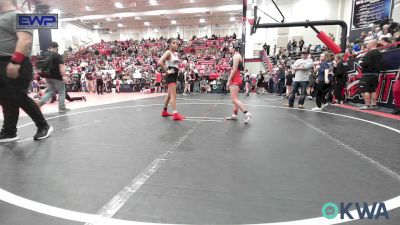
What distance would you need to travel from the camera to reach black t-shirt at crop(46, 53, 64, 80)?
19.8 feet

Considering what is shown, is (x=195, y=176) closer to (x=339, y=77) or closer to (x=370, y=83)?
(x=370, y=83)

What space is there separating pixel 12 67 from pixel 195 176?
2.35 metres

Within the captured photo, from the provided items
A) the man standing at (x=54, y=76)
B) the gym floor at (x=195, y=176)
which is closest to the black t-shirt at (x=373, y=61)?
the gym floor at (x=195, y=176)

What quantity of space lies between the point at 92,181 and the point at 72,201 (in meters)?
0.34

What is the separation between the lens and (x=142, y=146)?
307 centimetres

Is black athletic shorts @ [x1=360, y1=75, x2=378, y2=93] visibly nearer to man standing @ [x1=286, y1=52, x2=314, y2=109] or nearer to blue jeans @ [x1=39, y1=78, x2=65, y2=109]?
man standing @ [x1=286, y1=52, x2=314, y2=109]

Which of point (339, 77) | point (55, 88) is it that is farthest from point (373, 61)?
point (55, 88)

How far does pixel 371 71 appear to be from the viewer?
662cm

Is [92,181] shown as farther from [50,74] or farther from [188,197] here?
[50,74]

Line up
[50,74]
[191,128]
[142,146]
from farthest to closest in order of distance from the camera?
[50,74] < [191,128] < [142,146]

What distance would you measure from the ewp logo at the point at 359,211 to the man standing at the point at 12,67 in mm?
3270

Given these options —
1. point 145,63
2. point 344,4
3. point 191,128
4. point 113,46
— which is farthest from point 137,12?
point 191,128

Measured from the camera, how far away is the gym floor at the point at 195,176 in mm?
1544

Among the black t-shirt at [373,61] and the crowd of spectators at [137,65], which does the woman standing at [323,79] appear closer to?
the black t-shirt at [373,61]
